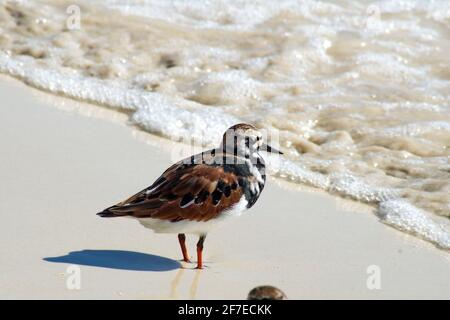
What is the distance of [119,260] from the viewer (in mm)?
5383

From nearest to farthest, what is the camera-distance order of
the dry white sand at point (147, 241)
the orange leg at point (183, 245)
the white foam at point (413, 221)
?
the dry white sand at point (147, 241) → the orange leg at point (183, 245) → the white foam at point (413, 221)

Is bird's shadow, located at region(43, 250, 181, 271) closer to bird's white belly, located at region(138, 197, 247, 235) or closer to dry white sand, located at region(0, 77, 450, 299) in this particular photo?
dry white sand, located at region(0, 77, 450, 299)

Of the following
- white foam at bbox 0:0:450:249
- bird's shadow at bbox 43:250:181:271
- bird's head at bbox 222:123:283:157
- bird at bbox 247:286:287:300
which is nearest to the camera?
bird at bbox 247:286:287:300

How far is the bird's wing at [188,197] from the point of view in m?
5.33

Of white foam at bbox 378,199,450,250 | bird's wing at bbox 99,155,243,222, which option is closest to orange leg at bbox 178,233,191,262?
bird's wing at bbox 99,155,243,222

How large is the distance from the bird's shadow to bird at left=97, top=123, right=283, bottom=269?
0.57ft

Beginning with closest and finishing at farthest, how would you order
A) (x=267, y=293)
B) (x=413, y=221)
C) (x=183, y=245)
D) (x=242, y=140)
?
(x=267, y=293) < (x=183, y=245) < (x=242, y=140) < (x=413, y=221)

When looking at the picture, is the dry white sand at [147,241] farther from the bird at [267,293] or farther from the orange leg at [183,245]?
the bird at [267,293]

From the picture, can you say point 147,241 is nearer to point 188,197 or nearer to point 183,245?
point 183,245

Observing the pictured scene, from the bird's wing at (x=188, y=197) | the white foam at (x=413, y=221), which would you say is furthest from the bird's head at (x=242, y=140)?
the white foam at (x=413, y=221)

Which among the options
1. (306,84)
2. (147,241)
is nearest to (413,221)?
(147,241)

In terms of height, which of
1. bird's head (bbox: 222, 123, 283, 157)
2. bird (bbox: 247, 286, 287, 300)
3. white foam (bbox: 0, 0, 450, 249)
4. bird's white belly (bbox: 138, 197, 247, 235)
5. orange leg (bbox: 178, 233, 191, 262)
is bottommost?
bird (bbox: 247, 286, 287, 300)

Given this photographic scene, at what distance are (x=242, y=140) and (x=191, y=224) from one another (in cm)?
67

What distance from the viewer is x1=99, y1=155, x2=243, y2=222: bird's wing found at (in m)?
5.33
